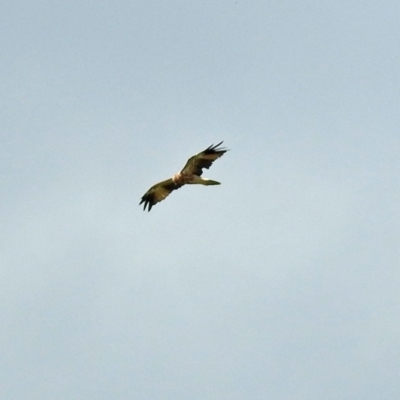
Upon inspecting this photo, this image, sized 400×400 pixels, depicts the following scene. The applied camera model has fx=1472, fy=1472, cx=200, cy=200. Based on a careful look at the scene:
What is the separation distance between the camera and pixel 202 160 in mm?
67312

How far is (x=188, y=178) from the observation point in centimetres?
6812

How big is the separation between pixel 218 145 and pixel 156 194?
4660 mm

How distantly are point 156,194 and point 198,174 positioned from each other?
10.2ft

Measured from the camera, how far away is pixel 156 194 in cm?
7006

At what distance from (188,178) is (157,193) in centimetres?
249

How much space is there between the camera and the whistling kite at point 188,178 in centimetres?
6712

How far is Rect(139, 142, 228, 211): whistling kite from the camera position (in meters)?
67.1

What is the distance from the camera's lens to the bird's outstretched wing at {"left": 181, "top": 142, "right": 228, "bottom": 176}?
67.1m

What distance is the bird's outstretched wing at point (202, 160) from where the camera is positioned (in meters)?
67.1

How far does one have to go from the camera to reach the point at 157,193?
70.0 metres

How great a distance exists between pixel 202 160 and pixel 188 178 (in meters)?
1.32

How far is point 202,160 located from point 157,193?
3745 mm

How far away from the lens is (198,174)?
67875mm
